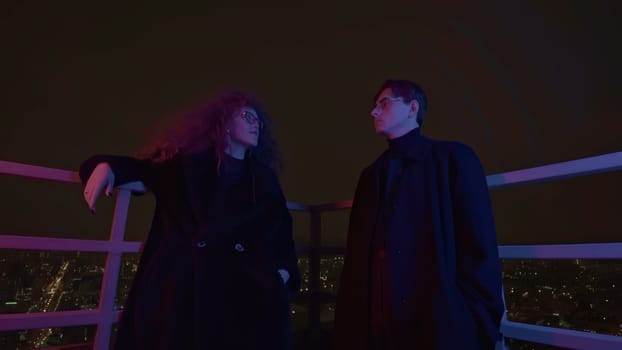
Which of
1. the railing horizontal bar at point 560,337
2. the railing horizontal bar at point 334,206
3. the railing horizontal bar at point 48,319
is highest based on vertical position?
the railing horizontal bar at point 334,206

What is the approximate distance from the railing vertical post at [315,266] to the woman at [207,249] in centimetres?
109

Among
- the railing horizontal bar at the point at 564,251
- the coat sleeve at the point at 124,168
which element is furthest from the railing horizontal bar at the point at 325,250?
the coat sleeve at the point at 124,168

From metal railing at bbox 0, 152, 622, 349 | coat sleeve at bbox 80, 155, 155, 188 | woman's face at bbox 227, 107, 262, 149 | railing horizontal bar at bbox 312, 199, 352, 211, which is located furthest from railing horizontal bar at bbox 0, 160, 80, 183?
railing horizontal bar at bbox 312, 199, 352, 211

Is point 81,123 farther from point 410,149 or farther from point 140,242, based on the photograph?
point 410,149

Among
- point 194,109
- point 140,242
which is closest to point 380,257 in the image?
point 140,242

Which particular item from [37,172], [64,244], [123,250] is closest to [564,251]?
[123,250]

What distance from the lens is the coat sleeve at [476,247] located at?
120cm

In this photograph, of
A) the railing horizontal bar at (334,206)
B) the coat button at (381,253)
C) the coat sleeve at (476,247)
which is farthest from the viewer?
the railing horizontal bar at (334,206)

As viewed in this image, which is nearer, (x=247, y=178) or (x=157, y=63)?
(x=247, y=178)

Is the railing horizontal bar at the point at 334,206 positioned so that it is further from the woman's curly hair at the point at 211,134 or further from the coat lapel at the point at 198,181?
the coat lapel at the point at 198,181

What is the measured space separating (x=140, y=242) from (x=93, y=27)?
1033 centimetres

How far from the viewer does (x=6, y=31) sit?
32.5 feet

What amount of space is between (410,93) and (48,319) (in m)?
1.91

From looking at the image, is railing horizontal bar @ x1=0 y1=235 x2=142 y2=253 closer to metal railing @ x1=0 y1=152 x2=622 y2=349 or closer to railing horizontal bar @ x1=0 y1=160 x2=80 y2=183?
metal railing @ x1=0 y1=152 x2=622 y2=349
